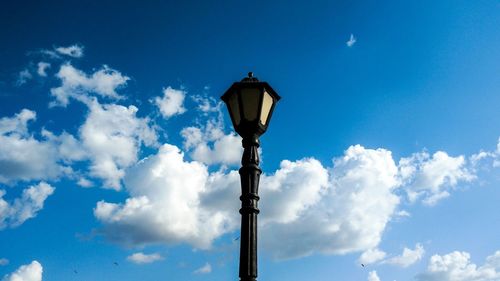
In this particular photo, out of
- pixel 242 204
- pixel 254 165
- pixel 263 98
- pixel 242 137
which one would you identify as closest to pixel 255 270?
pixel 242 204

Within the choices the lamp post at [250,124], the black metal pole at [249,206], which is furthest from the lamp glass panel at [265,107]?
the black metal pole at [249,206]

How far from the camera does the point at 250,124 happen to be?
16.6ft

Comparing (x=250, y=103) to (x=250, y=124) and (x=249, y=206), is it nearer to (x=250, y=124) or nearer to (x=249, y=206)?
(x=250, y=124)

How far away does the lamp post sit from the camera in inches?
186

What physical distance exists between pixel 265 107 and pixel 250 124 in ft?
0.94

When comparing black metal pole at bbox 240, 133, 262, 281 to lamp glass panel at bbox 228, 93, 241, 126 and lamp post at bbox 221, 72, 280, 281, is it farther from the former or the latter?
lamp glass panel at bbox 228, 93, 241, 126

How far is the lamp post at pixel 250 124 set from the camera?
4.73m

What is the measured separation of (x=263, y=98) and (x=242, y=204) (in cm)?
126

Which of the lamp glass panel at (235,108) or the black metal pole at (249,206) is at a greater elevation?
the lamp glass panel at (235,108)

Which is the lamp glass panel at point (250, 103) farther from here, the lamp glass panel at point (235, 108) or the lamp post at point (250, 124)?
the lamp glass panel at point (235, 108)

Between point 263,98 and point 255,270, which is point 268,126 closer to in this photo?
point 263,98

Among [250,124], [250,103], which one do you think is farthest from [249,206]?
[250,103]

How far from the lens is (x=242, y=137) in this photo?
5227mm

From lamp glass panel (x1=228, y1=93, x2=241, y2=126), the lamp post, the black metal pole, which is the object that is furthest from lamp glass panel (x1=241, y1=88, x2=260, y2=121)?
the black metal pole
